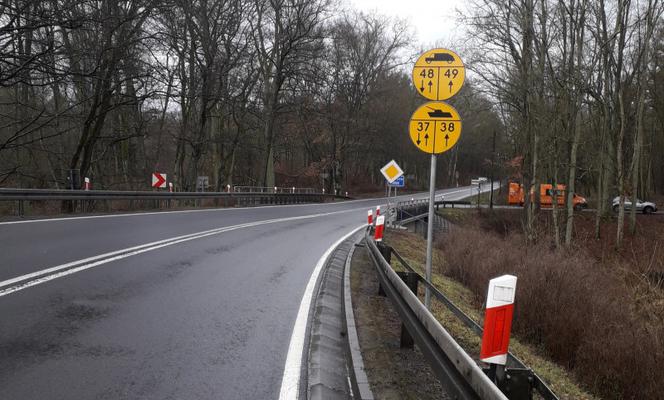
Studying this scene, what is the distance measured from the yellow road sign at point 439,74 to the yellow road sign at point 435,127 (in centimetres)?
16

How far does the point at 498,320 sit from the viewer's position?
10.0ft

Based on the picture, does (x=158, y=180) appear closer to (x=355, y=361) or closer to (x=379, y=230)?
(x=379, y=230)

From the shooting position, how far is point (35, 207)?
20.8 m

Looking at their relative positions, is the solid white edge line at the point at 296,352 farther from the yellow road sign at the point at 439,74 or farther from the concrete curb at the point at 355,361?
the yellow road sign at the point at 439,74

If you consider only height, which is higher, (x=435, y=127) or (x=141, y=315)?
(x=435, y=127)

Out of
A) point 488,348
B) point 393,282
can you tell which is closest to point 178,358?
point 393,282

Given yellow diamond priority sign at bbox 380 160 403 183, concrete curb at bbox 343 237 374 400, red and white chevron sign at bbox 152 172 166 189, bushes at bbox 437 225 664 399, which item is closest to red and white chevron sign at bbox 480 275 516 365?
concrete curb at bbox 343 237 374 400

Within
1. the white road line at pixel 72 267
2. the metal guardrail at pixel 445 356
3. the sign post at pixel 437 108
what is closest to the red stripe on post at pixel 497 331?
the metal guardrail at pixel 445 356

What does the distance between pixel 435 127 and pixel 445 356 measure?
3.91m

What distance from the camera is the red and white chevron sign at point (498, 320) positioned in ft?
Answer: 9.84

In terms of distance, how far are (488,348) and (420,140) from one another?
12.2 ft

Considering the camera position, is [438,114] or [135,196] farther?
[135,196]

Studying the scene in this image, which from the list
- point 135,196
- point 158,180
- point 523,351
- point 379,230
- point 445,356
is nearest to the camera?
point 445,356

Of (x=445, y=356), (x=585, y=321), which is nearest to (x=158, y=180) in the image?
(x=585, y=321)
